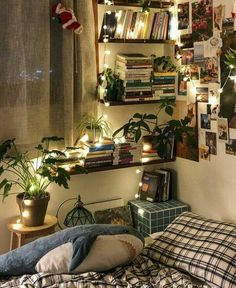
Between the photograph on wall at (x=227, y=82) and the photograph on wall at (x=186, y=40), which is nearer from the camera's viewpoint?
the photograph on wall at (x=227, y=82)

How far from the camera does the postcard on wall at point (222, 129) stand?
2.56 metres

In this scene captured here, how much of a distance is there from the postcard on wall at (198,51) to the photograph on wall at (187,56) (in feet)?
0.14

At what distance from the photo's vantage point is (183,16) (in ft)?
9.32

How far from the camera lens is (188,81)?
286 centimetres

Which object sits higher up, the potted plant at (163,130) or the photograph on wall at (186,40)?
the photograph on wall at (186,40)

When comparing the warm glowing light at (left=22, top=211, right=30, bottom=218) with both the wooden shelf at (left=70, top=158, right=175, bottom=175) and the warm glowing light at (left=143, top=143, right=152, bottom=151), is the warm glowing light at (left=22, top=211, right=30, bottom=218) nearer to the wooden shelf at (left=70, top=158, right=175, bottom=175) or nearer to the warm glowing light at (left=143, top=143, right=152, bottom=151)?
the wooden shelf at (left=70, top=158, right=175, bottom=175)

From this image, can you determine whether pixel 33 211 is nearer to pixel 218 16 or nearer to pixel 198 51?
pixel 198 51

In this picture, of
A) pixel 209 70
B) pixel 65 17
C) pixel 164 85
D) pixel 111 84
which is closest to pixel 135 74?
pixel 111 84

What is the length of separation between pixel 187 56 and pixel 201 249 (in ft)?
4.56

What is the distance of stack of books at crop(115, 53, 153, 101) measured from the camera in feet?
9.06

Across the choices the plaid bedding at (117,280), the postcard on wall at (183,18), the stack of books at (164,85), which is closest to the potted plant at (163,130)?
the stack of books at (164,85)

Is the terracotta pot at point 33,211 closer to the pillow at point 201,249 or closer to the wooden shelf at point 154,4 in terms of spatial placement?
the pillow at point 201,249

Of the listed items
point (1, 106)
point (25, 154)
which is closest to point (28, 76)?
point (1, 106)

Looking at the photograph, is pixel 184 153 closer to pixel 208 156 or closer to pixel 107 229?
pixel 208 156
